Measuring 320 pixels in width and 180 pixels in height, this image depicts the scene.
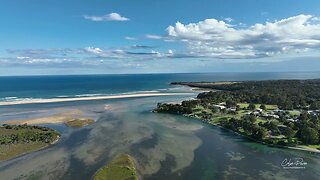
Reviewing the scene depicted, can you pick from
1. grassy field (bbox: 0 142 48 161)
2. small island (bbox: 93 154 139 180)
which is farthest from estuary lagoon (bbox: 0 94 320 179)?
grassy field (bbox: 0 142 48 161)

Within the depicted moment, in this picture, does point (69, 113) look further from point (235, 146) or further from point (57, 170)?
point (235, 146)

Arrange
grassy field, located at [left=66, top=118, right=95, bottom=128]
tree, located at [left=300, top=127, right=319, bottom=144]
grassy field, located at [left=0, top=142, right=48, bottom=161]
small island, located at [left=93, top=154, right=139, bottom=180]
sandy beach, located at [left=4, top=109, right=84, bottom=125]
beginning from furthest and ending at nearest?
sandy beach, located at [left=4, top=109, right=84, bottom=125]
grassy field, located at [left=66, top=118, right=95, bottom=128]
tree, located at [left=300, top=127, right=319, bottom=144]
grassy field, located at [left=0, top=142, right=48, bottom=161]
small island, located at [left=93, top=154, right=139, bottom=180]

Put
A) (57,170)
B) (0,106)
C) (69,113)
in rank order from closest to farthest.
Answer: (57,170) → (69,113) → (0,106)

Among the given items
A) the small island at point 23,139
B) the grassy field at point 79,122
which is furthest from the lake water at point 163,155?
the grassy field at point 79,122

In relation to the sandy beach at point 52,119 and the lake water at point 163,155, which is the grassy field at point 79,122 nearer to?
the sandy beach at point 52,119

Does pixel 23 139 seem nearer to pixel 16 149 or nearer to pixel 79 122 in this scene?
pixel 16 149

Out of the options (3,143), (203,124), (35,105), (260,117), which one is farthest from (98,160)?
(35,105)

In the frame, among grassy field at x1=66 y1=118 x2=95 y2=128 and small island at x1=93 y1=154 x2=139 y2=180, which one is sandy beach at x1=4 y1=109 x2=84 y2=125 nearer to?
grassy field at x1=66 y1=118 x2=95 y2=128
